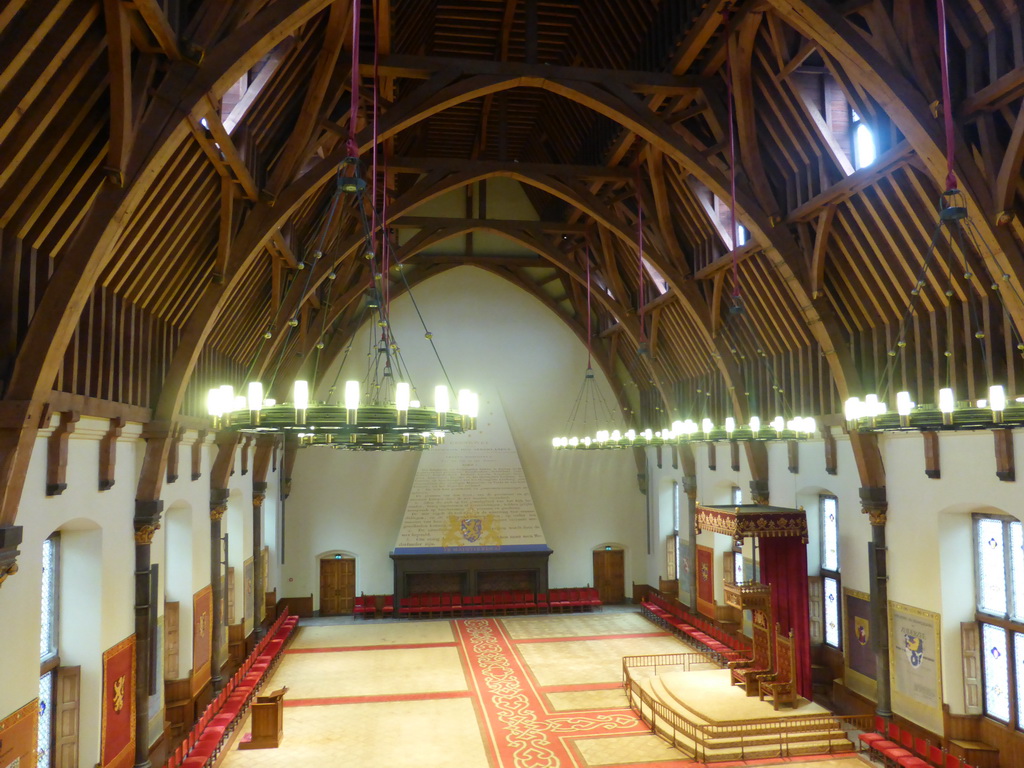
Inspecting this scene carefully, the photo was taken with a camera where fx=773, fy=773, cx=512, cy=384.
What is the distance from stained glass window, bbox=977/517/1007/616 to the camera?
9969 millimetres

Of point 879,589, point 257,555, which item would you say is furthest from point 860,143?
point 257,555

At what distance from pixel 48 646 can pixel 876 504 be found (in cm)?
1115

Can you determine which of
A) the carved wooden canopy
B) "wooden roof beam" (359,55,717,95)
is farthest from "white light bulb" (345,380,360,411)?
the carved wooden canopy

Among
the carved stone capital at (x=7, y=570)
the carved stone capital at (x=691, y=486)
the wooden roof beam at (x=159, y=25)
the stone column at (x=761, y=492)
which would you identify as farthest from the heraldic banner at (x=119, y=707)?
the carved stone capital at (x=691, y=486)

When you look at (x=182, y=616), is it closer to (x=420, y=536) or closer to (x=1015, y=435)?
(x=420, y=536)

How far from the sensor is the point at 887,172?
8805 mm

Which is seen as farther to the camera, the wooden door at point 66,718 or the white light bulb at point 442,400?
A: the wooden door at point 66,718

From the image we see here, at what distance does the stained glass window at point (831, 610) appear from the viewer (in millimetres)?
13539

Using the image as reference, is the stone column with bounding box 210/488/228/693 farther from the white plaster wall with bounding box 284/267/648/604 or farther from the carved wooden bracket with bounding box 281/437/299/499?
the white plaster wall with bounding box 284/267/648/604

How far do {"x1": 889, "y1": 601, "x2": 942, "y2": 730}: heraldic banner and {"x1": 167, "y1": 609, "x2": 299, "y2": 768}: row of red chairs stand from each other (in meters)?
9.67

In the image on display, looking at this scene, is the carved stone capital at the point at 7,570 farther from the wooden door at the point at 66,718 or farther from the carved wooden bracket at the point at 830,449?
the carved wooden bracket at the point at 830,449

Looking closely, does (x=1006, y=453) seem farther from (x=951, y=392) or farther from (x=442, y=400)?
(x=442, y=400)

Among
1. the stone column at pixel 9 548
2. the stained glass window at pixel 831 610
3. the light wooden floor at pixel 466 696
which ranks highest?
the stone column at pixel 9 548

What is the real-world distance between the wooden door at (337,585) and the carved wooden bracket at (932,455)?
49.0 feet
